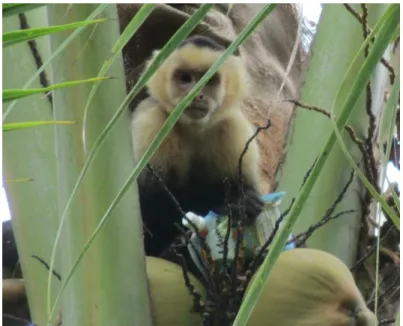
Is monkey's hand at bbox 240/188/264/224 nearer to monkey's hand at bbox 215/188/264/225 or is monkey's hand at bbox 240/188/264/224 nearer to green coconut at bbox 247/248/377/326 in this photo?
monkey's hand at bbox 215/188/264/225

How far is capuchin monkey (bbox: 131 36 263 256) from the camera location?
2.24 m

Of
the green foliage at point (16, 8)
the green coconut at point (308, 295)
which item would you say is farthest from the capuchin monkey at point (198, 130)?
the green foliage at point (16, 8)

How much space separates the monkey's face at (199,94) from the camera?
2.23 meters

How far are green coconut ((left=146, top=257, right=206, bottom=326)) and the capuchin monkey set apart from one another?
0.90m

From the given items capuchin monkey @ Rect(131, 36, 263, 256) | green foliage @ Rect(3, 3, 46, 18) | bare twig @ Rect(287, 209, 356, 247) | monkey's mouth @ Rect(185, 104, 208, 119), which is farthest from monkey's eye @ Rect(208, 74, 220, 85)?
green foliage @ Rect(3, 3, 46, 18)

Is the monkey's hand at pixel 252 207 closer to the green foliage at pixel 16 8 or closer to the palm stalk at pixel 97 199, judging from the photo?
the palm stalk at pixel 97 199

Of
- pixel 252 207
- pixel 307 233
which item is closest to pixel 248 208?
pixel 252 207

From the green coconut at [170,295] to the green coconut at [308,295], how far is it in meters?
0.12

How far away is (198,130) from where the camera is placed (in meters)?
2.34

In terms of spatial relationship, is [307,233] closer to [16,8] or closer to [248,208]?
[248,208]

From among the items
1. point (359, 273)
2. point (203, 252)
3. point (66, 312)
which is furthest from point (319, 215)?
point (66, 312)

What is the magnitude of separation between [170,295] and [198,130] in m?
1.17

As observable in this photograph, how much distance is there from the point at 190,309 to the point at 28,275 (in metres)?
0.28

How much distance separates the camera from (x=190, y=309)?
126 centimetres
